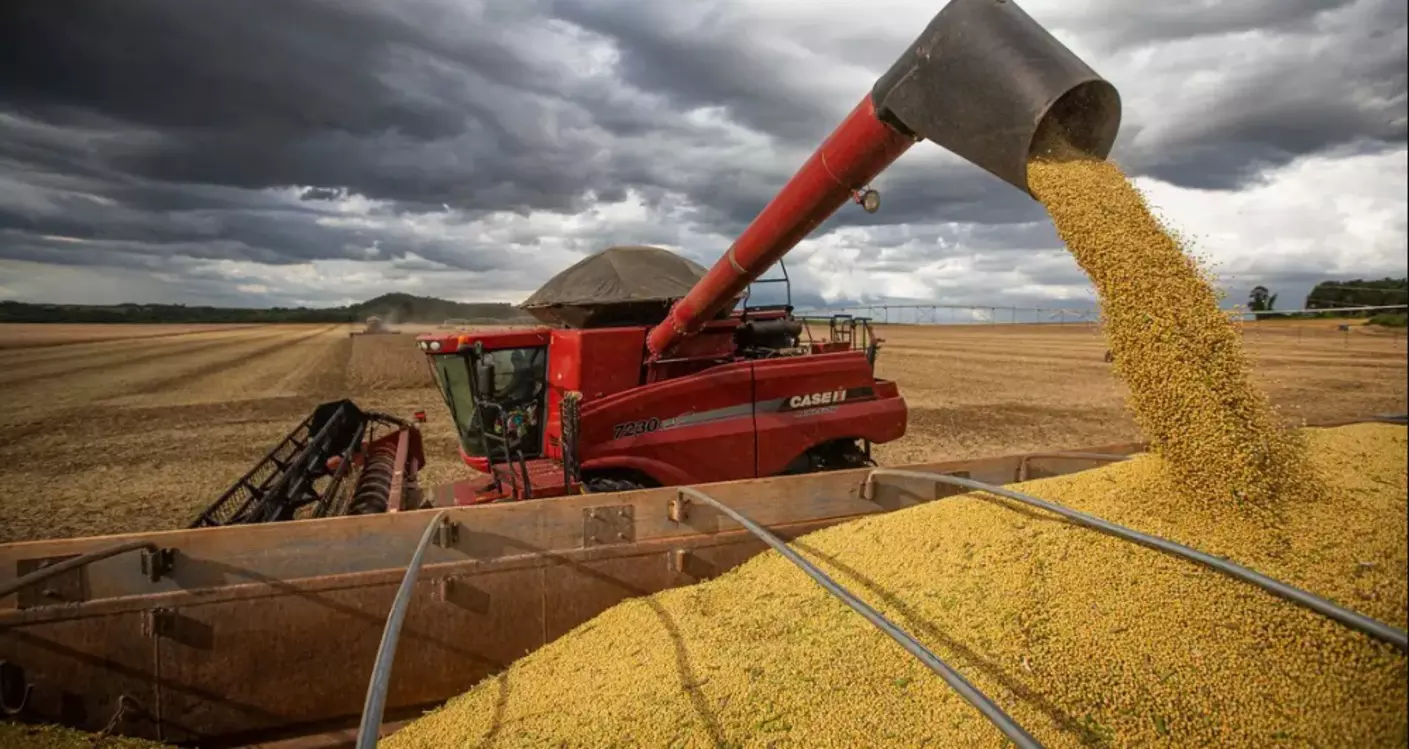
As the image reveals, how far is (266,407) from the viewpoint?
56.2 feet

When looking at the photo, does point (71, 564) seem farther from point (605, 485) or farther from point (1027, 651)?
point (1027, 651)

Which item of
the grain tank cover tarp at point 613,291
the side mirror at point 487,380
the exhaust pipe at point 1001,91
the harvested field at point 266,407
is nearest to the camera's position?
the exhaust pipe at point 1001,91

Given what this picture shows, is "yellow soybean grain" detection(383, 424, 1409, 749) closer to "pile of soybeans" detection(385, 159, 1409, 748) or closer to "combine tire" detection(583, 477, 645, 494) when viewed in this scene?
"pile of soybeans" detection(385, 159, 1409, 748)

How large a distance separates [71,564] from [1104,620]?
3.70 meters

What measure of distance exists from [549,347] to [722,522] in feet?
7.41

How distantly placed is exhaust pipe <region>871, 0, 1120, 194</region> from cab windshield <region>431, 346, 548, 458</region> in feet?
10.6

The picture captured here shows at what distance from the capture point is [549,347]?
212 inches

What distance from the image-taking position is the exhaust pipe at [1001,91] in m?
2.78

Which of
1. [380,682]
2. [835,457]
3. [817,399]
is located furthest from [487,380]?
[835,457]

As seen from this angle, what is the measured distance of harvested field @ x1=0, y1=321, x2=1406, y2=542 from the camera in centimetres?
904

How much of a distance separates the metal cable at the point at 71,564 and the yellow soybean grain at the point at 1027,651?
1375mm

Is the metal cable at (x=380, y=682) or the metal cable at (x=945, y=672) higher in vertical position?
the metal cable at (x=945, y=672)

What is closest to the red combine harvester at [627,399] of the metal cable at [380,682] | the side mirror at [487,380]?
the side mirror at [487,380]

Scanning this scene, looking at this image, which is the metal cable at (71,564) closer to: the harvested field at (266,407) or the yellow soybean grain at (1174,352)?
the yellow soybean grain at (1174,352)
